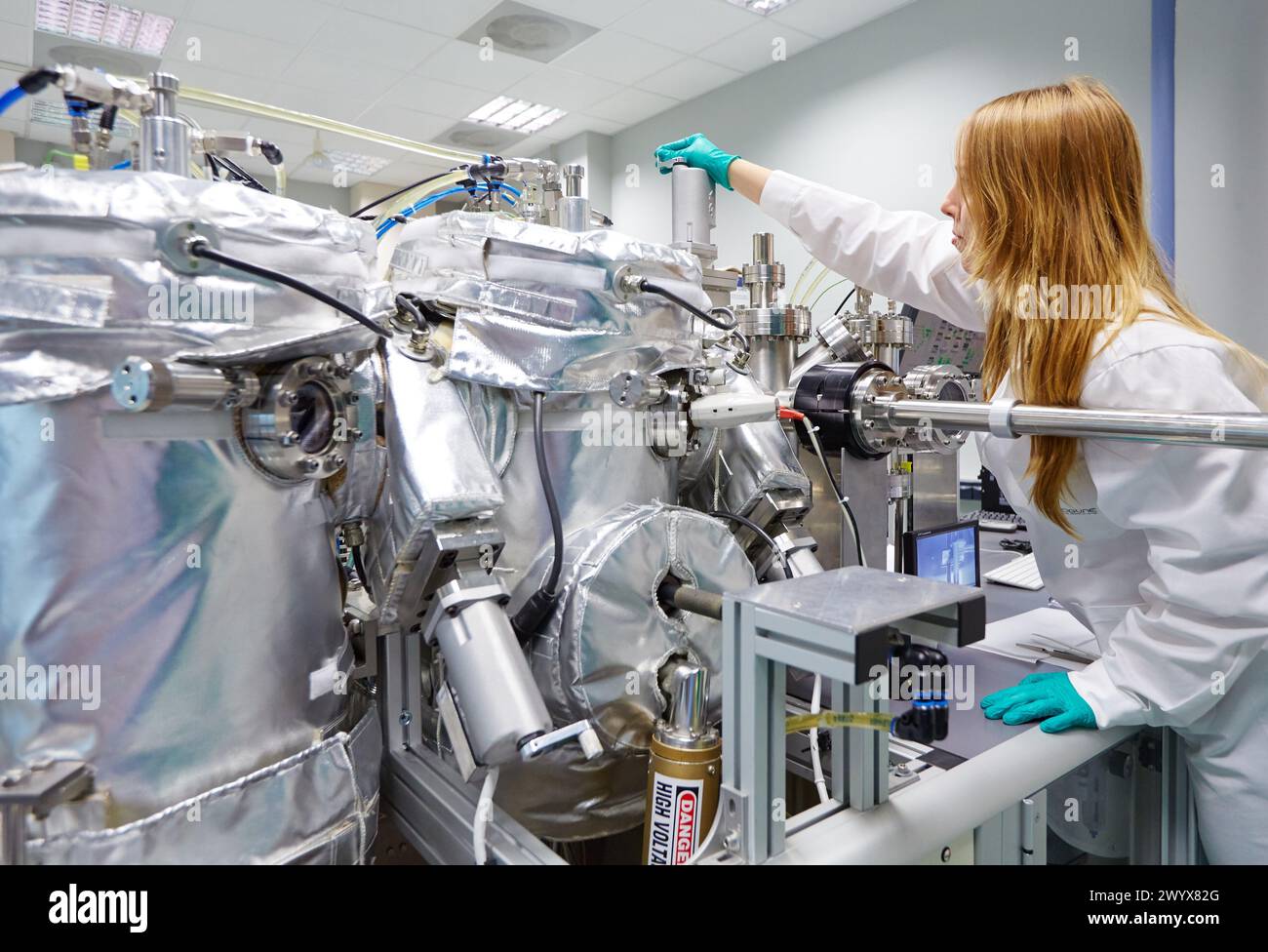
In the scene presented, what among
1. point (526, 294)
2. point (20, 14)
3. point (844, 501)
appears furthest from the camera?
point (20, 14)

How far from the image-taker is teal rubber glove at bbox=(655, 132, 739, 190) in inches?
52.9

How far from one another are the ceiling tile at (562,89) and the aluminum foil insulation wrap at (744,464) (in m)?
3.49

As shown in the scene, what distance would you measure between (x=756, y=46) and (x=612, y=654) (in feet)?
12.4

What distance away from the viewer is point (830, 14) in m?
3.42

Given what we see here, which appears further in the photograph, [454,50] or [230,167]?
[454,50]

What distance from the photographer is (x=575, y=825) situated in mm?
780

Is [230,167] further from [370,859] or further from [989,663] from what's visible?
[989,663]

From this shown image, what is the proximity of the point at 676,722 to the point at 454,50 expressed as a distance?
3813mm

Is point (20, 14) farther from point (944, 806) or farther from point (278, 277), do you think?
point (944, 806)

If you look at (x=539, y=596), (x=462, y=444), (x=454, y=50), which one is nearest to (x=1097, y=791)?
(x=539, y=596)

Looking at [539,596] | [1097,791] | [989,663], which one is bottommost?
[1097,791]

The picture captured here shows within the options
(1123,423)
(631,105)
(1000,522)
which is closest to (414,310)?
(1123,423)

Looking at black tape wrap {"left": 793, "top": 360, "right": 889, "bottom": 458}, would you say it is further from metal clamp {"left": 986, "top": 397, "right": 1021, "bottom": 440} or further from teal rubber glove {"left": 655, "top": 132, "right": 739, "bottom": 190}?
teal rubber glove {"left": 655, "top": 132, "right": 739, "bottom": 190}

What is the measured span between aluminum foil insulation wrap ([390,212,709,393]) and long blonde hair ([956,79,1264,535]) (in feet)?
1.55
